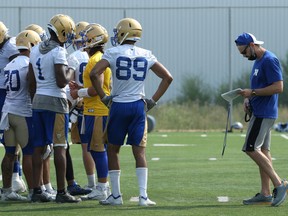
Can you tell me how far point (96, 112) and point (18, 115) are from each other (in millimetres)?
879

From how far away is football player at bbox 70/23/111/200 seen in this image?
11406 mm

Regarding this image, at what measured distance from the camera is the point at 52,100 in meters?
10.9

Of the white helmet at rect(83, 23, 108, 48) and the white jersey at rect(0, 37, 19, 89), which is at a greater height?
the white helmet at rect(83, 23, 108, 48)

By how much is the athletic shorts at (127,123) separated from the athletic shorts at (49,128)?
57 cm

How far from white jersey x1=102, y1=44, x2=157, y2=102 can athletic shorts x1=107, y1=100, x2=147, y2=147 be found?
77 mm

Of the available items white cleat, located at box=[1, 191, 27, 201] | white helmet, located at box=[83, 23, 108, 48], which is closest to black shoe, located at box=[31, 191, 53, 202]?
white cleat, located at box=[1, 191, 27, 201]

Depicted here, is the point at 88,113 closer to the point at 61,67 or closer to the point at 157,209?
the point at 61,67

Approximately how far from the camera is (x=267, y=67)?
35.2ft

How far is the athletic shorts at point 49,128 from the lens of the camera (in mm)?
10938

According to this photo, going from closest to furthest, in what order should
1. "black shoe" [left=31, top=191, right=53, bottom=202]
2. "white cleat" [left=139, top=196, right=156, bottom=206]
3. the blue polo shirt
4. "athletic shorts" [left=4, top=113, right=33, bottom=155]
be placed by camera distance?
"white cleat" [left=139, top=196, right=156, bottom=206]
the blue polo shirt
"black shoe" [left=31, top=191, right=53, bottom=202]
"athletic shorts" [left=4, top=113, right=33, bottom=155]

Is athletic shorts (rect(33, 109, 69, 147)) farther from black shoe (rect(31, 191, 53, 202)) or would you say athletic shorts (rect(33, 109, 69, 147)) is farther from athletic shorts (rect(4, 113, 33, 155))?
black shoe (rect(31, 191, 53, 202))

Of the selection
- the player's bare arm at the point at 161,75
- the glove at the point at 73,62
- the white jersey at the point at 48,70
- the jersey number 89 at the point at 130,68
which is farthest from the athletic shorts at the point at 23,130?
the player's bare arm at the point at 161,75

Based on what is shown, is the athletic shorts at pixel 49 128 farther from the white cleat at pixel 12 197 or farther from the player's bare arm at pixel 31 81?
the white cleat at pixel 12 197

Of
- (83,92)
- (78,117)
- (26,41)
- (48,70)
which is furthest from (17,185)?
(48,70)
